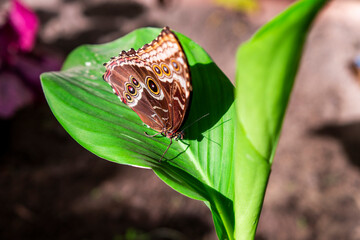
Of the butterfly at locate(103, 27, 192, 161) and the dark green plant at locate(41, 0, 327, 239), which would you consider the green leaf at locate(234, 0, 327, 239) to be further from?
the butterfly at locate(103, 27, 192, 161)

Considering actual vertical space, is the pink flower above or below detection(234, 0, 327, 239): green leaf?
above

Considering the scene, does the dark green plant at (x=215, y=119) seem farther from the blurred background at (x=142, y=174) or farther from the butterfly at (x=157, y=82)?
the blurred background at (x=142, y=174)

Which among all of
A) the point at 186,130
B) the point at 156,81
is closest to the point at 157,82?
the point at 156,81

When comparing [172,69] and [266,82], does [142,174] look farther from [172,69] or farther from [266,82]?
[266,82]

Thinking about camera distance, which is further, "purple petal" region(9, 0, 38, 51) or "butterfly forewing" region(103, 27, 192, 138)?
"purple petal" region(9, 0, 38, 51)

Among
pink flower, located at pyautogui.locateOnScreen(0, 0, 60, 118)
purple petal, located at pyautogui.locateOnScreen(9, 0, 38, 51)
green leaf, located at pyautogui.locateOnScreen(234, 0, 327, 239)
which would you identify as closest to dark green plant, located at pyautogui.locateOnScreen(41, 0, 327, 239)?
green leaf, located at pyautogui.locateOnScreen(234, 0, 327, 239)

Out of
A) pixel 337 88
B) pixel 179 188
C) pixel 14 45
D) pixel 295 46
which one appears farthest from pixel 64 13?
pixel 295 46

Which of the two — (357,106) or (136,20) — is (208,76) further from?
(136,20)
